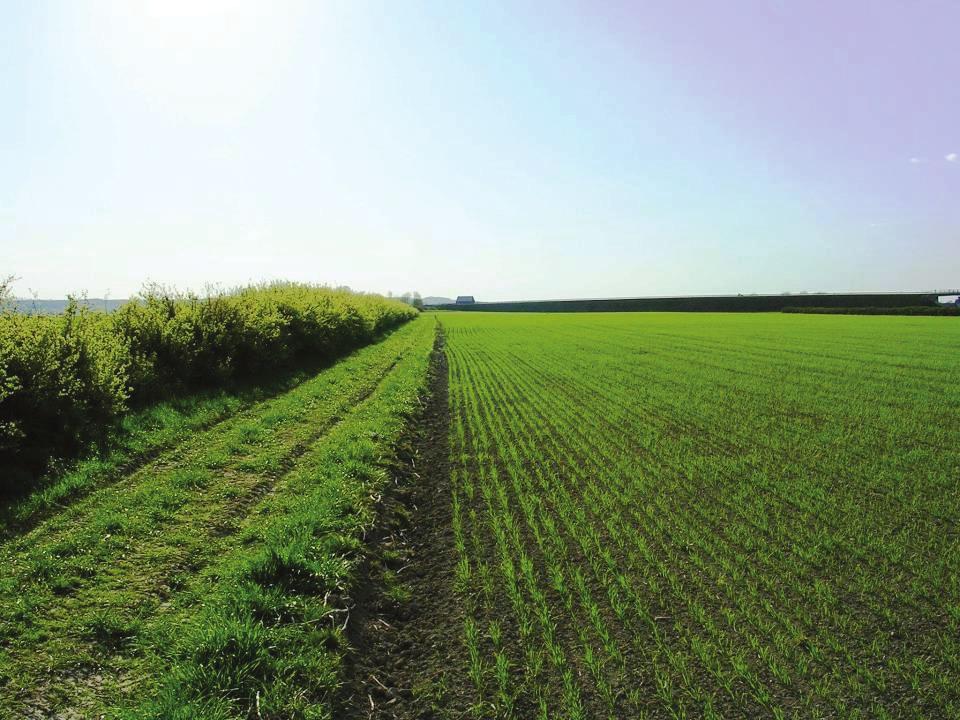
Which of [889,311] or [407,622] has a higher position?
[889,311]

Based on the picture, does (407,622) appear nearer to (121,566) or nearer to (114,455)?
(121,566)

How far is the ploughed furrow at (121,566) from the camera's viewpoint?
343cm

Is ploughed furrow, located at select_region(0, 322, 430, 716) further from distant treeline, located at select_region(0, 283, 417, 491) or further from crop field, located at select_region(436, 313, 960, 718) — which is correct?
crop field, located at select_region(436, 313, 960, 718)

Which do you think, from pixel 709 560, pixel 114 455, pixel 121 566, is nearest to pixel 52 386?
pixel 114 455

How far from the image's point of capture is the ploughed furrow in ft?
11.2

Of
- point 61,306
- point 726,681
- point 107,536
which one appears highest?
point 61,306

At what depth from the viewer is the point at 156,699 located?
319 centimetres

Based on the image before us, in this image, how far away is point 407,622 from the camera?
4.28 m

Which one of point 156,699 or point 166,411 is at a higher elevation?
point 166,411

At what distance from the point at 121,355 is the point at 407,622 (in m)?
8.68

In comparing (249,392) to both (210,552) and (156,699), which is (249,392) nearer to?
(210,552)

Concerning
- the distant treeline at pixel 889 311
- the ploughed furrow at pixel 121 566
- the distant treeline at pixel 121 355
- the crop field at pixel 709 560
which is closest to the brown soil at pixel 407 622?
the crop field at pixel 709 560

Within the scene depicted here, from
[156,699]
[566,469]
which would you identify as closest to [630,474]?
[566,469]

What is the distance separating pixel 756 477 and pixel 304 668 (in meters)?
6.55
